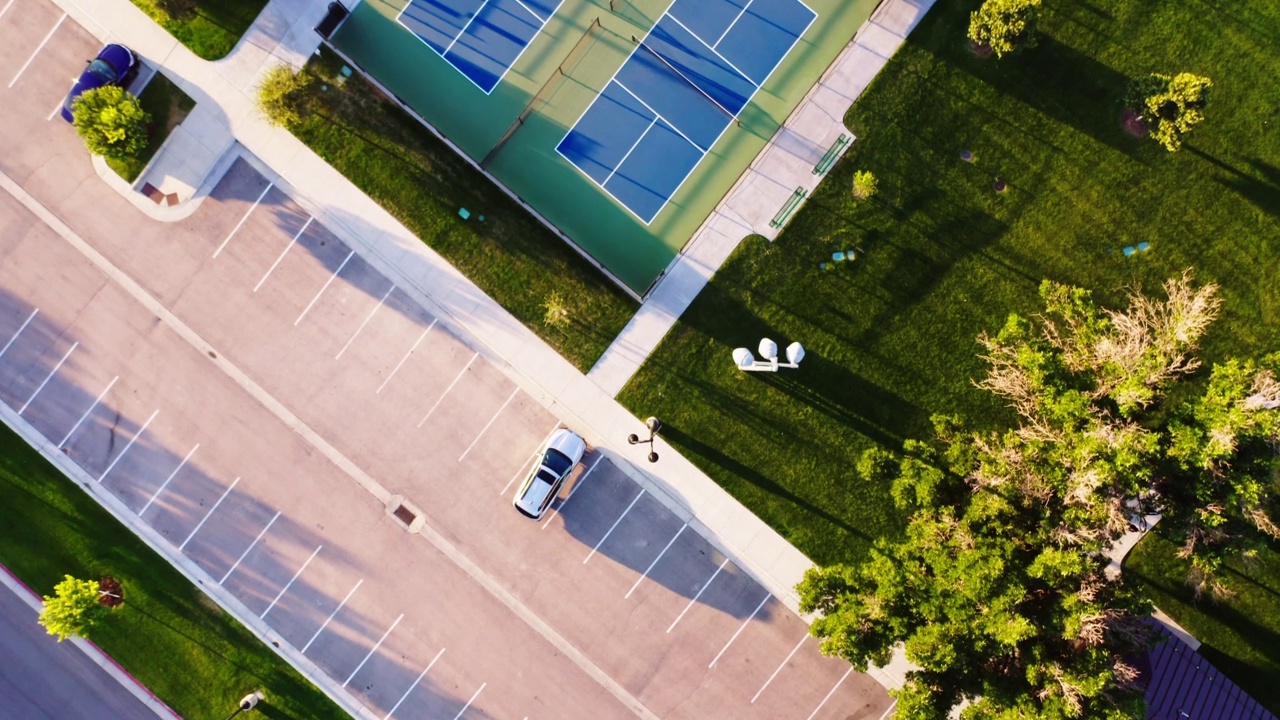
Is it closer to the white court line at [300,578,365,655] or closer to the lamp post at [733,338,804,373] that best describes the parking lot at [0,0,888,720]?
the white court line at [300,578,365,655]

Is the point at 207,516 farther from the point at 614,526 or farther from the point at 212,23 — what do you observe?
the point at 212,23

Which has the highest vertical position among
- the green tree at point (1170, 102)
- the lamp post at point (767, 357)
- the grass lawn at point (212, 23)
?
the green tree at point (1170, 102)

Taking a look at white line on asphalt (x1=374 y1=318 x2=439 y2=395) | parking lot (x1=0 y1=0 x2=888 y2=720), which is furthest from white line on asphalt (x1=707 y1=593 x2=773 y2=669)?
white line on asphalt (x1=374 y1=318 x2=439 y2=395)

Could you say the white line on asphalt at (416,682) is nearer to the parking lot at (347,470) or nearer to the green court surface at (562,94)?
the parking lot at (347,470)

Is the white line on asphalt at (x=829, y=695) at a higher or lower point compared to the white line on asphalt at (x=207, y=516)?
higher

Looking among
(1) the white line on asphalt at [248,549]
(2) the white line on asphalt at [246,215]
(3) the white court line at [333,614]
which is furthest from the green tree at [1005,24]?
(1) the white line on asphalt at [248,549]

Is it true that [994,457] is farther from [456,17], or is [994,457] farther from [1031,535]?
[456,17]

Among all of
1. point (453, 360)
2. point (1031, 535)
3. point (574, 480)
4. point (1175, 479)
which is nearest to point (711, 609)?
point (574, 480)
